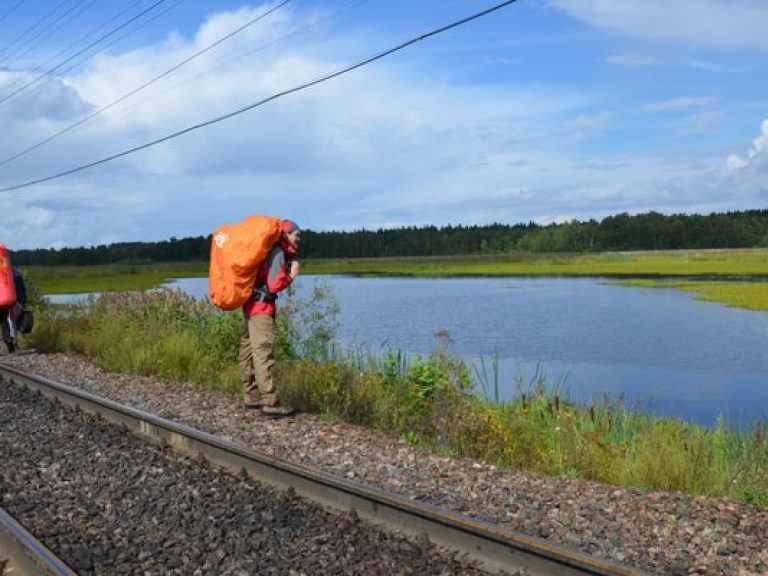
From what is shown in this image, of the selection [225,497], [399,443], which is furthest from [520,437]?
[225,497]

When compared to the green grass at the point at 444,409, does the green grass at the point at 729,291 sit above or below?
below

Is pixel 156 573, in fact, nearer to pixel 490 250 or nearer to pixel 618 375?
pixel 618 375

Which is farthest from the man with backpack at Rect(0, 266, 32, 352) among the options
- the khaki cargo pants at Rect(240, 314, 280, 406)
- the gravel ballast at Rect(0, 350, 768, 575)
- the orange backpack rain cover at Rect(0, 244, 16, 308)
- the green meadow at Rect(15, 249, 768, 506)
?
the khaki cargo pants at Rect(240, 314, 280, 406)

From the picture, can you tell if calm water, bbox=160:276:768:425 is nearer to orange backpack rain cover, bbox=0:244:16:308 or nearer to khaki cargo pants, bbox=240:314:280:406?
khaki cargo pants, bbox=240:314:280:406

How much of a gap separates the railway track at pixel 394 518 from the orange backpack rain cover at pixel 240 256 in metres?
1.57

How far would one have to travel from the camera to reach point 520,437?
9305 millimetres

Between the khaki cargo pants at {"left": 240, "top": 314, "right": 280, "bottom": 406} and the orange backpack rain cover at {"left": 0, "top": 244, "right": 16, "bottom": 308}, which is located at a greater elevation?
the orange backpack rain cover at {"left": 0, "top": 244, "right": 16, "bottom": 308}

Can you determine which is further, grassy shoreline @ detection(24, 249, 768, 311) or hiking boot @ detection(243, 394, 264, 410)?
grassy shoreline @ detection(24, 249, 768, 311)

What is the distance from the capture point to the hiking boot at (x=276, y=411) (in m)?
9.60

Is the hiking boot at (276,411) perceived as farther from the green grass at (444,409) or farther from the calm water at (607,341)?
the calm water at (607,341)

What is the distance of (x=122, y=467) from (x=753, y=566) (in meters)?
5.29

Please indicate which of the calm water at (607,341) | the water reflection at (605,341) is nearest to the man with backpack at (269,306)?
the water reflection at (605,341)

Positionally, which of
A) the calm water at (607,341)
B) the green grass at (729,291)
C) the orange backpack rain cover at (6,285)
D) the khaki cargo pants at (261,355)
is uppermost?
the orange backpack rain cover at (6,285)

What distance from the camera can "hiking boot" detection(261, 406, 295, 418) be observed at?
9.60 metres
